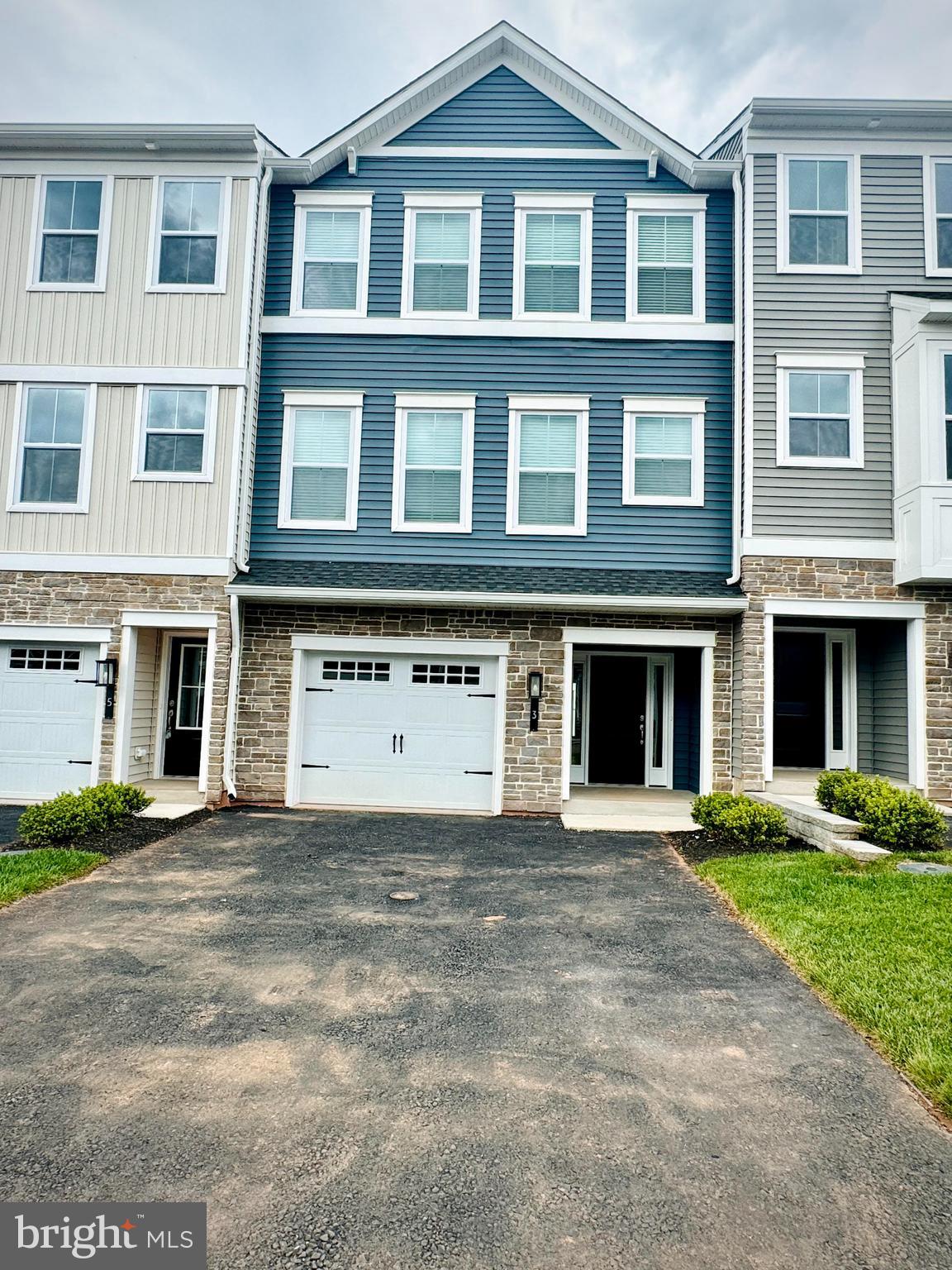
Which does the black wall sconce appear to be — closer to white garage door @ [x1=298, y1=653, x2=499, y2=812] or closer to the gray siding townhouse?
white garage door @ [x1=298, y1=653, x2=499, y2=812]

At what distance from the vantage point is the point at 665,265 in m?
11.9

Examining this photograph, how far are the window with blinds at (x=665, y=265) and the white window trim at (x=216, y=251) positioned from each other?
19.3 ft

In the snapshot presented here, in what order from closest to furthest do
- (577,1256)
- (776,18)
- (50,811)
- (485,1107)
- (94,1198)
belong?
(577,1256)
(94,1198)
(485,1107)
(50,811)
(776,18)

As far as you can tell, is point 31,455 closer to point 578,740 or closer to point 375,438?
point 375,438

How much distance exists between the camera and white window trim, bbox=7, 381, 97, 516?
11.2 m

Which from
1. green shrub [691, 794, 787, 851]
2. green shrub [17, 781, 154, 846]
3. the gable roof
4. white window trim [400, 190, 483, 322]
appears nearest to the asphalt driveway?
green shrub [17, 781, 154, 846]

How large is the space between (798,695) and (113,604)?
10.2 metres

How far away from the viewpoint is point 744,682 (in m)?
10.7

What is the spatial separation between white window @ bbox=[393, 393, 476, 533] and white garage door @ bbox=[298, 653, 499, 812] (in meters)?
2.03

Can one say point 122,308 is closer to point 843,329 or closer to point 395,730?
point 395,730

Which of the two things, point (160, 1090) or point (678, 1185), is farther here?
point (160, 1090)

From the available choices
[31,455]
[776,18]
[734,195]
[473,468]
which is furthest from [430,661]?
[776,18]

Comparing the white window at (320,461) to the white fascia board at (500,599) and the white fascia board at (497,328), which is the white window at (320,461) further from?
the white fascia board at (500,599)

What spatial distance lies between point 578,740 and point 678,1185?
1052cm
